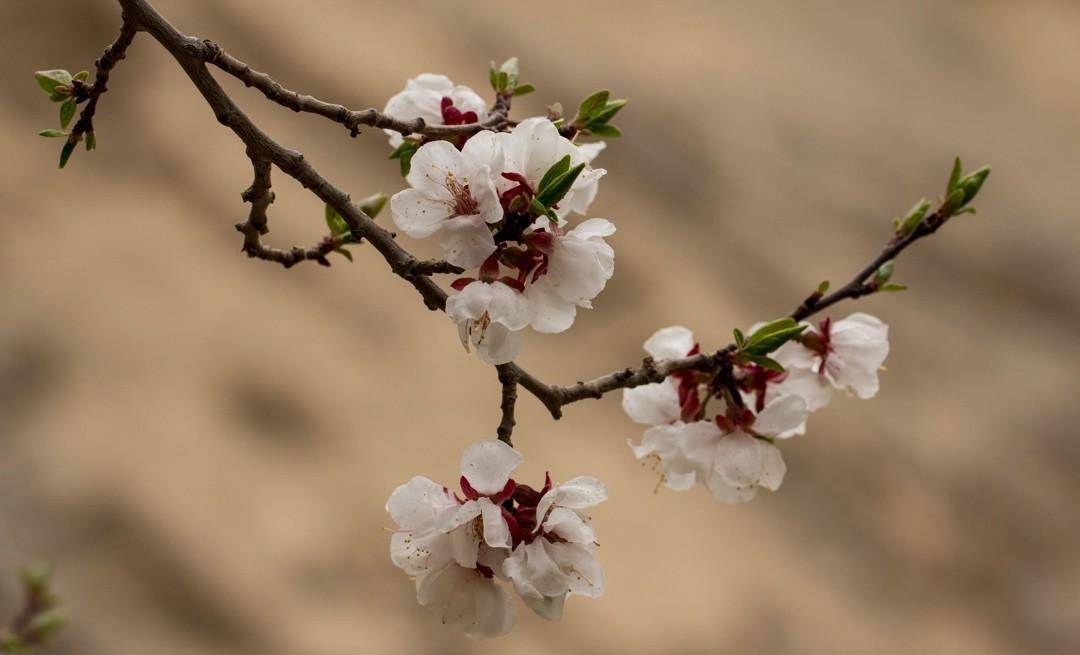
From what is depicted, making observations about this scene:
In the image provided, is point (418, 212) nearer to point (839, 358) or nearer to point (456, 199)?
point (456, 199)

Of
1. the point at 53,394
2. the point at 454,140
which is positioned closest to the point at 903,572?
the point at 53,394

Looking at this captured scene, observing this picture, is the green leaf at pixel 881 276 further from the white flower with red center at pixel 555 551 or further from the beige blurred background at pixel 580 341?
the beige blurred background at pixel 580 341

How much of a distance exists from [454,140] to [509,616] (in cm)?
40

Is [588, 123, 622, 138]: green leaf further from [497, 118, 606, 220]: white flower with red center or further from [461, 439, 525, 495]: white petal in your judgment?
[461, 439, 525, 495]: white petal

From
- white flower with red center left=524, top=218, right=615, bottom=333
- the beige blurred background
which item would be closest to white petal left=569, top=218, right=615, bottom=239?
white flower with red center left=524, top=218, right=615, bottom=333

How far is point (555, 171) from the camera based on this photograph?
2.11ft

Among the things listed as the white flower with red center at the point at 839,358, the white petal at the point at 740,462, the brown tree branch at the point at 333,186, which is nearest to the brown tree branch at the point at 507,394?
the brown tree branch at the point at 333,186

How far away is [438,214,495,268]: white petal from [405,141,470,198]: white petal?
38 millimetres

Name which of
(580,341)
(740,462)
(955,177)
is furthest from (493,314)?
(580,341)

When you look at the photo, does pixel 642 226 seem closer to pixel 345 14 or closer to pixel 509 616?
pixel 345 14

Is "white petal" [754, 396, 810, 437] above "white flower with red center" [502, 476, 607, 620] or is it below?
above

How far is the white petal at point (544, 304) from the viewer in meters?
0.66

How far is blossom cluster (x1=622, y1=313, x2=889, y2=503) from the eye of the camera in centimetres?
84

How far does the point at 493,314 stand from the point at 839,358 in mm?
436
